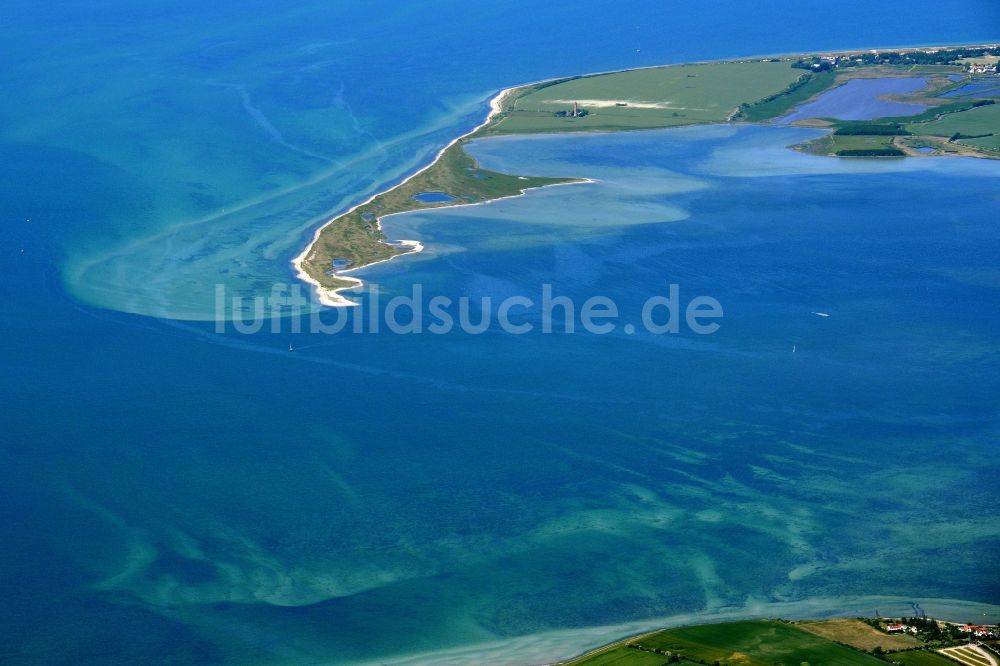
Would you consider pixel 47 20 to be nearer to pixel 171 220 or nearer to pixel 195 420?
pixel 171 220

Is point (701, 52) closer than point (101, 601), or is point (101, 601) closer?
point (101, 601)

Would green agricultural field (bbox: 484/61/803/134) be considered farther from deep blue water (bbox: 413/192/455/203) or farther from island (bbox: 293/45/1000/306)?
deep blue water (bbox: 413/192/455/203)

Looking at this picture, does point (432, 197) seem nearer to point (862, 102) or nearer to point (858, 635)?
point (862, 102)

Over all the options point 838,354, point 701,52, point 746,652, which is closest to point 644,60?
point 701,52

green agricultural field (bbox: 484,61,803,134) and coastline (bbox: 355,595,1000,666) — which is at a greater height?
green agricultural field (bbox: 484,61,803,134)

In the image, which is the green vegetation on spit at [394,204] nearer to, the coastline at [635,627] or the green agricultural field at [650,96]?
the green agricultural field at [650,96]

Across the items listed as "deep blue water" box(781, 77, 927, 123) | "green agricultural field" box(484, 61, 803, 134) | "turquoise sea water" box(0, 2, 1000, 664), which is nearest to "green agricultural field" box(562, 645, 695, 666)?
"turquoise sea water" box(0, 2, 1000, 664)
